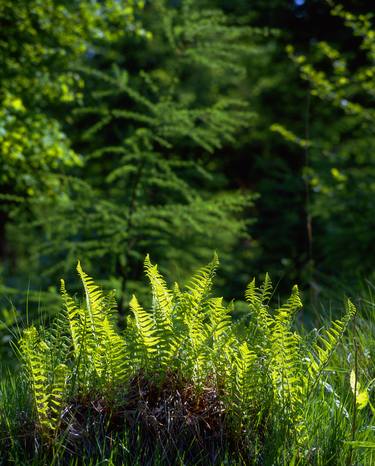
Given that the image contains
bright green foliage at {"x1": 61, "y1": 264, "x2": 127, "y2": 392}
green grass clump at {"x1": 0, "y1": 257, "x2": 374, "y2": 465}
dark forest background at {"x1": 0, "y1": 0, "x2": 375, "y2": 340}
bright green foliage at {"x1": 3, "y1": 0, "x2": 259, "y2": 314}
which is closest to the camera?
green grass clump at {"x1": 0, "y1": 257, "x2": 374, "y2": 465}

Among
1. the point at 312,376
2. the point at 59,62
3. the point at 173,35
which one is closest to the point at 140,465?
the point at 312,376

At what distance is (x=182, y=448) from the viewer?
7.93 feet

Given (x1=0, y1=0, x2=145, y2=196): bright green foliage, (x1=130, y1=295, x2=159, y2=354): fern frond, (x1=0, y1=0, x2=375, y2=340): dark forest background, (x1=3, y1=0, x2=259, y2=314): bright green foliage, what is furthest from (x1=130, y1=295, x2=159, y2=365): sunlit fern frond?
(x1=0, y1=0, x2=145, y2=196): bright green foliage

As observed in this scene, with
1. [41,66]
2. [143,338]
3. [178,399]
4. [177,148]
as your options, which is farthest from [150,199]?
[178,399]

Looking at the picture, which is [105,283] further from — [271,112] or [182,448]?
[271,112]

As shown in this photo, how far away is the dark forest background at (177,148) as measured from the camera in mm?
6715

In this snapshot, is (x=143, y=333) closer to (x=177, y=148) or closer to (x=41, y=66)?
(x=41, y=66)

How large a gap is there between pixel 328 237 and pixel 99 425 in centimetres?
743

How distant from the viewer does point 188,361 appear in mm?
2570

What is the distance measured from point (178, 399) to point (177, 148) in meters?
10.7

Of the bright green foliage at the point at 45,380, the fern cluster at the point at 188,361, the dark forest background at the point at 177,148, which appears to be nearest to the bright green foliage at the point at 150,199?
the dark forest background at the point at 177,148

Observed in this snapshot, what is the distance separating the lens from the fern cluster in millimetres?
2449

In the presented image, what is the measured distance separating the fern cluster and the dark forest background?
321 mm

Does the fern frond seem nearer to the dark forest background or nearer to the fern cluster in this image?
A: the fern cluster
